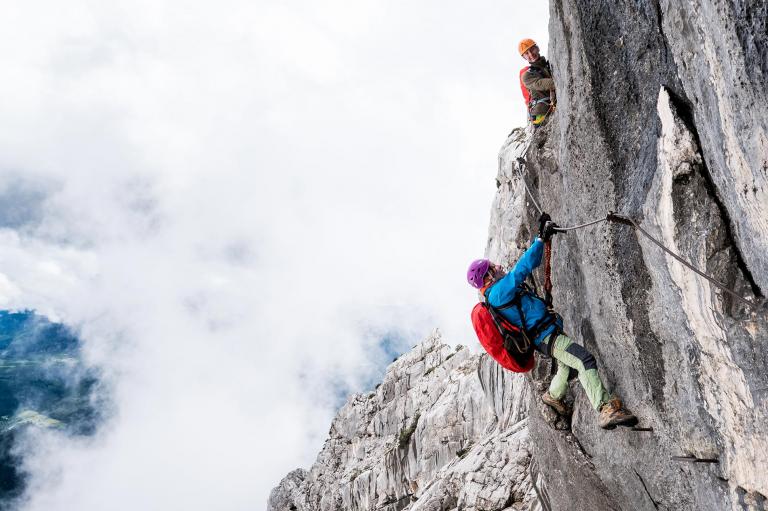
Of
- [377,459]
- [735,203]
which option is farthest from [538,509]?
[377,459]

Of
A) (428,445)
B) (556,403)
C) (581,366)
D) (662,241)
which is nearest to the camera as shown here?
(662,241)

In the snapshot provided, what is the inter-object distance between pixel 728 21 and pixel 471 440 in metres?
38.0

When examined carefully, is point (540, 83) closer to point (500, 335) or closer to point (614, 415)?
point (500, 335)

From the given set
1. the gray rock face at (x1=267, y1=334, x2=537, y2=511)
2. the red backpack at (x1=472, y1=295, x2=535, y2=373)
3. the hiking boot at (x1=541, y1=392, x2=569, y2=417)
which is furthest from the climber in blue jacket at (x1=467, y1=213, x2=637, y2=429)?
the gray rock face at (x1=267, y1=334, x2=537, y2=511)

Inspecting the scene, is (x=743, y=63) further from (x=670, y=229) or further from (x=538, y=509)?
(x=538, y=509)

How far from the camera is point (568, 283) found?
11.9 meters

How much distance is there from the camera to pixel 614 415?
380 inches

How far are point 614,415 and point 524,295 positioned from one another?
117 inches

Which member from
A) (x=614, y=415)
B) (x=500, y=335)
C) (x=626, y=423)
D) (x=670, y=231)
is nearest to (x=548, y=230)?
(x=500, y=335)

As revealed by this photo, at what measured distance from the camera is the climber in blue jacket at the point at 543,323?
9.95 m

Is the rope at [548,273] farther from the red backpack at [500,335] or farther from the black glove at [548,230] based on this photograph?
the black glove at [548,230]

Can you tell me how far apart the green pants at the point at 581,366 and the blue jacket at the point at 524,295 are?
1.35 ft

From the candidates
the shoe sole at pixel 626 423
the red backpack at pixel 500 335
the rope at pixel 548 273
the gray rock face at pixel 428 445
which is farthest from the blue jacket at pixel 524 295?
the gray rock face at pixel 428 445

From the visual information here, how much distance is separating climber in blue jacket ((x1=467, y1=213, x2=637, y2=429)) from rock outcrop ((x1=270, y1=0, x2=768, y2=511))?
0.41 metres
